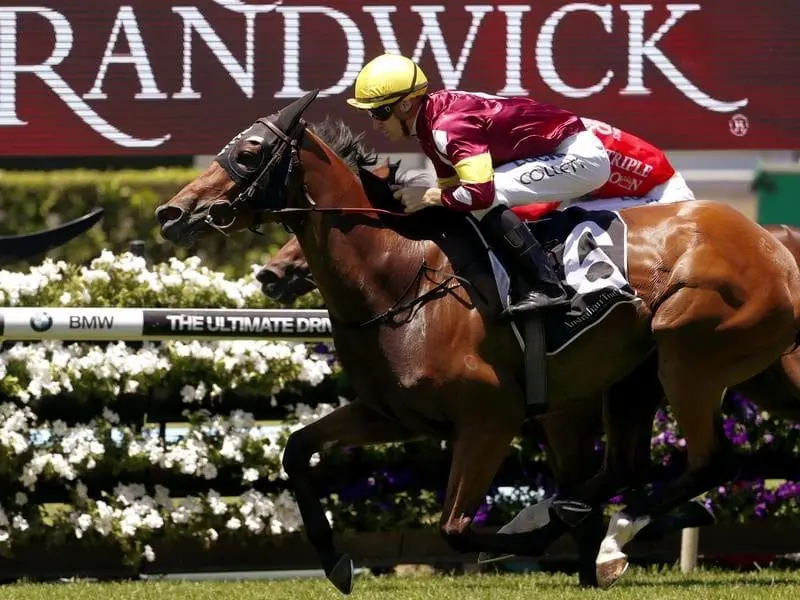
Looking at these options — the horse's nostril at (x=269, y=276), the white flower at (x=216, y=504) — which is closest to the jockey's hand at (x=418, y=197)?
the horse's nostril at (x=269, y=276)

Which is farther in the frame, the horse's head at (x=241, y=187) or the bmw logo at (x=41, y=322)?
the bmw logo at (x=41, y=322)

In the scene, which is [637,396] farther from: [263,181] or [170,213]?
[170,213]

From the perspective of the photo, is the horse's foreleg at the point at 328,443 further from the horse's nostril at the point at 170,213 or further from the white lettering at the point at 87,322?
the white lettering at the point at 87,322

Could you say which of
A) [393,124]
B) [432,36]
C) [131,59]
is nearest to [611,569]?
[393,124]

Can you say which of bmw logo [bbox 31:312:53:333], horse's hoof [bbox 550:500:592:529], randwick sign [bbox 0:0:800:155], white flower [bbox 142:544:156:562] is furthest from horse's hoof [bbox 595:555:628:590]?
randwick sign [bbox 0:0:800:155]

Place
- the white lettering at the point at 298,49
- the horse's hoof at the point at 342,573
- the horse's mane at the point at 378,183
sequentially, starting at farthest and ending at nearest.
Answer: the white lettering at the point at 298,49 < the horse's mane at the point at 378,183 < the horse's hoof at the point at 342,573

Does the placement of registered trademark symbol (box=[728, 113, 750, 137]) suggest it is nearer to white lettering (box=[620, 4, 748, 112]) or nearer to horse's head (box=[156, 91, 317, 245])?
white lettering (box=[620, 4, 748, 112])

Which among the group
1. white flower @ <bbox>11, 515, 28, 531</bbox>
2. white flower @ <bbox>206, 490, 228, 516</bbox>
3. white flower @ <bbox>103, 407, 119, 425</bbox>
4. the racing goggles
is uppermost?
the racing goggles

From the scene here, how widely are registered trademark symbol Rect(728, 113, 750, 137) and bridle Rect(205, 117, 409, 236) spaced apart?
377 cm

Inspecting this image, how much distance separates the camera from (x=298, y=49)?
8.26 m

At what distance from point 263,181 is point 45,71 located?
3.41 metres

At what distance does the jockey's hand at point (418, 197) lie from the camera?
17.2ft

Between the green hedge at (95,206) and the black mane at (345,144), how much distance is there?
5644mm

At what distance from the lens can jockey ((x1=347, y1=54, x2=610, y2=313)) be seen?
5.14 metres
